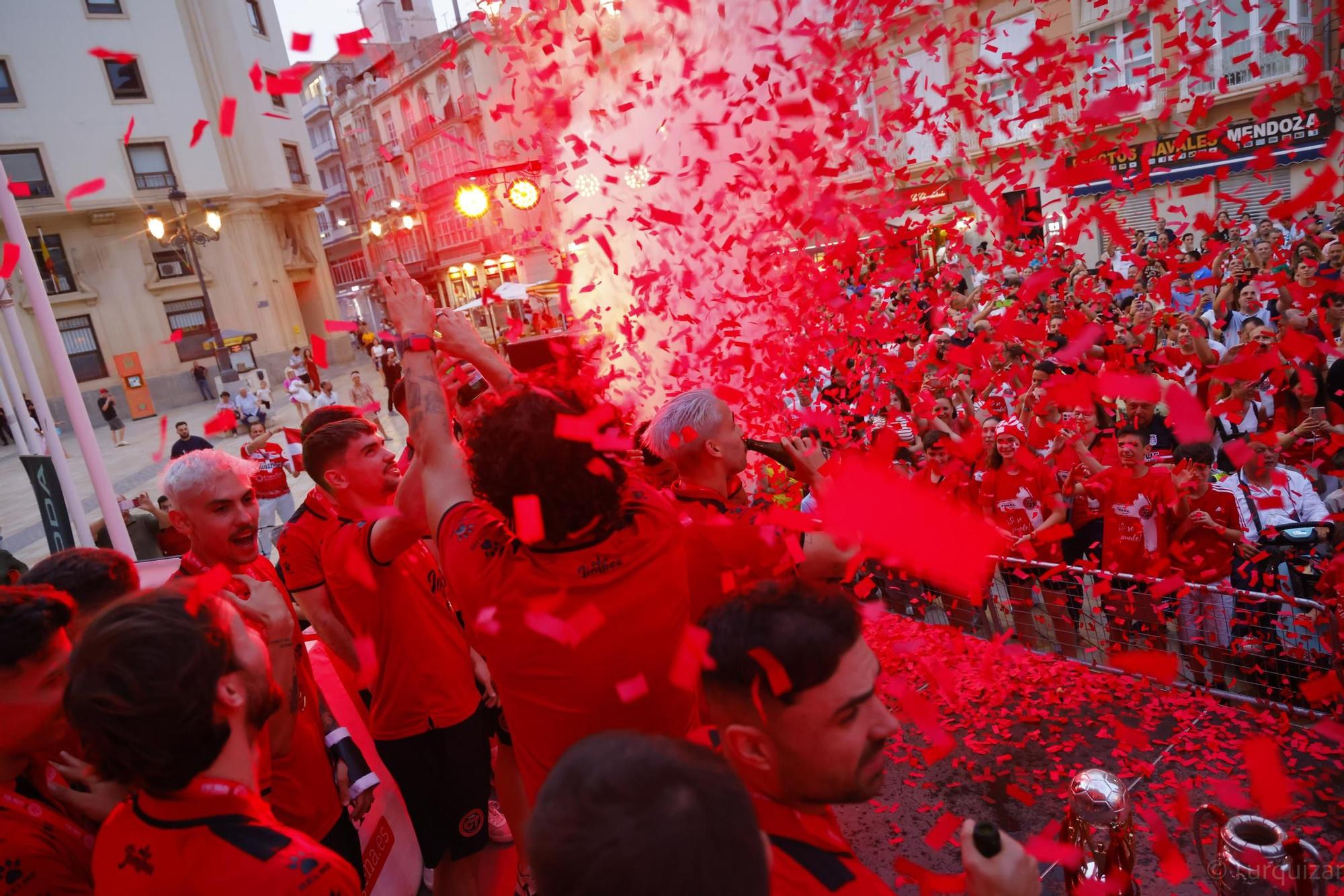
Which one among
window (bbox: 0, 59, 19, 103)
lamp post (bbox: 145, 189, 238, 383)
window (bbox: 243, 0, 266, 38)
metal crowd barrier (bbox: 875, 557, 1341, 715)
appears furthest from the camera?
window (bbox: 243, 0, 266, 38)

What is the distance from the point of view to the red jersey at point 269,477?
855 cm

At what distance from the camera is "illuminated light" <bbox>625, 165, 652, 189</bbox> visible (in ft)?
40.6

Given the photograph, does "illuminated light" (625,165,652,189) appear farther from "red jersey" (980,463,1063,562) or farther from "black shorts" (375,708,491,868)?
"black shorts" (375,708,491,868)

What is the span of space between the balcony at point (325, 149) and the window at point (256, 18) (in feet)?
84.9

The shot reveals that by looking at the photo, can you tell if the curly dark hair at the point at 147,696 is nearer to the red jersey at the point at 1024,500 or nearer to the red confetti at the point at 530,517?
the red confetti at the point at 530,517

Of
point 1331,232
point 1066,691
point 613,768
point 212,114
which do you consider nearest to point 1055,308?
point 1331,232

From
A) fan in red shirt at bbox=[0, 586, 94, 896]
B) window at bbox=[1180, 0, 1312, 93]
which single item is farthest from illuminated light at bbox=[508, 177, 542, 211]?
window at bbox=[1180, 0, 1312, 93]

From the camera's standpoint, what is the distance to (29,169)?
25281mm

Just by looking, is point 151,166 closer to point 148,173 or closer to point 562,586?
point 148,173

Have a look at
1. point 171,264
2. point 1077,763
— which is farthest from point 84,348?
point 1077,763

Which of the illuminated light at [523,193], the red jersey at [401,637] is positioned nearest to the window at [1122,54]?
the illuminated light at [523,193]

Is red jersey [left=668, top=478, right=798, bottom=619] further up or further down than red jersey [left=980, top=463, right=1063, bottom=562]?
further up

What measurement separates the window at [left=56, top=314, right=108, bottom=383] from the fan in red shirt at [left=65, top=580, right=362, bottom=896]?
31.1 metres

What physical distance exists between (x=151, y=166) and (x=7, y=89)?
13.3 ft
